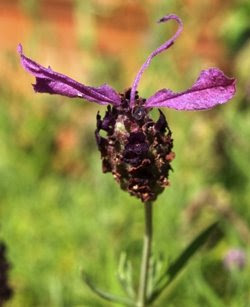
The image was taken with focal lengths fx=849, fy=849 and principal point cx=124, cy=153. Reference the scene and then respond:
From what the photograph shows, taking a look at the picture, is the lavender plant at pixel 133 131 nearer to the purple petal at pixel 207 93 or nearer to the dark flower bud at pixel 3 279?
the purple petal at pixel 207 93

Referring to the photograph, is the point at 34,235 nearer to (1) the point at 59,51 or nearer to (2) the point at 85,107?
(2) the point at 85,107

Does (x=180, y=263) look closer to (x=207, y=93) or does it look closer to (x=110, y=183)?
(x=207, y=93)

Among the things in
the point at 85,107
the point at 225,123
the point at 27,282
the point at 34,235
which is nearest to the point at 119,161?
the point at 27,282

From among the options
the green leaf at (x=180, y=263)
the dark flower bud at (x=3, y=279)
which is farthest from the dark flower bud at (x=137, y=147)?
the dark flower bud at (x=3, y=279)

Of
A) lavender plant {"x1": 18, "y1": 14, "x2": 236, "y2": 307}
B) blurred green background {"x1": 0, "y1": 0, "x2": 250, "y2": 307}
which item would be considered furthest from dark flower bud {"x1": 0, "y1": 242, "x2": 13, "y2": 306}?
lavender plant {"x1": 18, "y1": 14, "x2": 236, "y2": 307}

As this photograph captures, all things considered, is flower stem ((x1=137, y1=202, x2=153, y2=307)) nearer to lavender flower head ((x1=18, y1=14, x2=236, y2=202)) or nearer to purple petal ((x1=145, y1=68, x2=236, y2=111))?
lavender flower head ((x1=18, y1=14, x2=236, y2=202))
